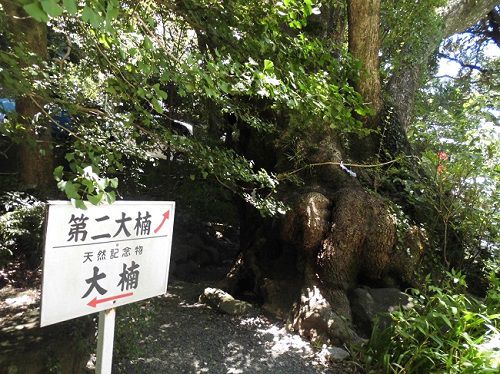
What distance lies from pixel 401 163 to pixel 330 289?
6.93 feet

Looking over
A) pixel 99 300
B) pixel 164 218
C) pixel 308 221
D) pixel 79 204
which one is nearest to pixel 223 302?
pixel 308 221

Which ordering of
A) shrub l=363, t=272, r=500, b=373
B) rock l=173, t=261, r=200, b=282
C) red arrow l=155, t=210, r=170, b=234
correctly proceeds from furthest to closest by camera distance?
rock l=173, t=261, r=200, b=282 → shrub l=363, t=272, r=500, b=373 → red arrow l=155, t=210, r=170, b=234

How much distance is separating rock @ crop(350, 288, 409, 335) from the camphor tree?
18cm

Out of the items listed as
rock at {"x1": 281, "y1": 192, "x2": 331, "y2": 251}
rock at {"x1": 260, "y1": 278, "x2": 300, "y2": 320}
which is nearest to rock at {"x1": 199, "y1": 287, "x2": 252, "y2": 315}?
rock at {"x1": 260, "y1": 278, "x2": 300, "y2": 320}

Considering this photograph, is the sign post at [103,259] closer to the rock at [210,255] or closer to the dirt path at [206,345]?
the dirt path at [206,345]

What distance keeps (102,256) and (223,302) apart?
3210mm

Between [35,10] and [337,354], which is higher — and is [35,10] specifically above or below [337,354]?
above

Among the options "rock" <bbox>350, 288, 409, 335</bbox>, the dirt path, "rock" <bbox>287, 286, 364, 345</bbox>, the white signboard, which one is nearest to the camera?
the white signboard

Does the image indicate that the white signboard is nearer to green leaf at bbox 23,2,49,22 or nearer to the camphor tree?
the camphor tree

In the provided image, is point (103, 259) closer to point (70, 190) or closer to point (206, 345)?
point (70, 190)

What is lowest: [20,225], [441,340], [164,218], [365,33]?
[441,340]

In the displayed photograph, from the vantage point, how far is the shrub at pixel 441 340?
2.96 m

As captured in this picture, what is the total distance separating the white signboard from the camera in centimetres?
170

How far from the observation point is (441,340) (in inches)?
129
